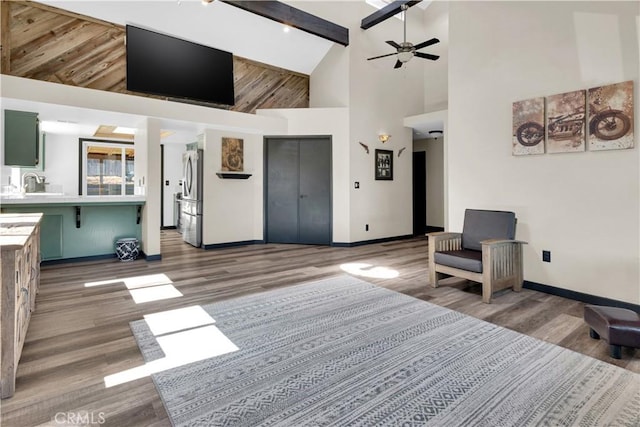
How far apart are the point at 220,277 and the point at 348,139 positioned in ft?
11.8

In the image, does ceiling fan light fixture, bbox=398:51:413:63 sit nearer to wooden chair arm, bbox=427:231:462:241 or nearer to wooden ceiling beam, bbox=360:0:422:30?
wooden ceiling beam, bbox=360:0:422:30

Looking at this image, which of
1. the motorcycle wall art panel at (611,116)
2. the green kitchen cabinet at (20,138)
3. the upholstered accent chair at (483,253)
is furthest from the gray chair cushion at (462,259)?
the green kitchen cabinet at (20,138)

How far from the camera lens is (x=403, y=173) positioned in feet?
23.4

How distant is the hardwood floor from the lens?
167 centimetres

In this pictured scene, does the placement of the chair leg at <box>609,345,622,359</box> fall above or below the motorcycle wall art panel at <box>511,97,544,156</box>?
below

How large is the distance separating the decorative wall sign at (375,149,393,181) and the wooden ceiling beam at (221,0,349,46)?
89.1 inches

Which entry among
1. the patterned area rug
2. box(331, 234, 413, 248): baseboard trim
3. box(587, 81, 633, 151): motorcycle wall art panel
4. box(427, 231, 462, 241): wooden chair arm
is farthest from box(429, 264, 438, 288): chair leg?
box(331, 234, 413, 248): baseboard trim

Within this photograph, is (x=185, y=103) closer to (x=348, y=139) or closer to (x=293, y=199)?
(x=293, y=199)

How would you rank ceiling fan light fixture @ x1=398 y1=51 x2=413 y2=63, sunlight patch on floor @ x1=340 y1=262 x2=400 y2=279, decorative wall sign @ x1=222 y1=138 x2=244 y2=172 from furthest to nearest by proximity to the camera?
decorative wall sign @ x1=222 y1=138 x2=244 y2=172 < ceiling fan light fixture @ x1=398 y1=51 x2=413 y2=63 < sunlight patch on floor @ x1=340 y1=262 x2=400 y2=279

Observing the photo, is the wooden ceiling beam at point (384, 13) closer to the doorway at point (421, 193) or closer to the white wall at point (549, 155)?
the white wall at point (549, 155)

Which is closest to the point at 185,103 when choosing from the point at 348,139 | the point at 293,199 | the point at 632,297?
the point at 293,199

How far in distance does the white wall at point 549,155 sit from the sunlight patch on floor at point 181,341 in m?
3.41

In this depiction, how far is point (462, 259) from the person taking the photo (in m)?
3.37

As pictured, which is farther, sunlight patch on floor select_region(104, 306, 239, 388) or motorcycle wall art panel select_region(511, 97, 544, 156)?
motorcycle wall art panel select_region(511, 97, 544, 156)
